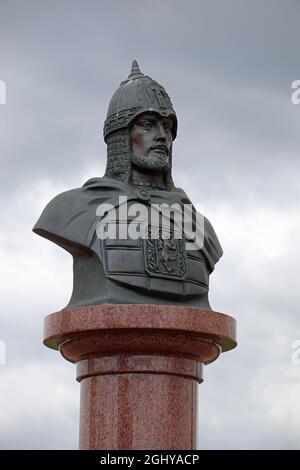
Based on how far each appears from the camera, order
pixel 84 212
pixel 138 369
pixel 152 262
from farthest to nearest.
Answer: pixel 84 212 → pixel 152 262 → pixel 138 369

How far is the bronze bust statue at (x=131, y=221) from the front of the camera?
32.9 ft

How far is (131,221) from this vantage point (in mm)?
10383

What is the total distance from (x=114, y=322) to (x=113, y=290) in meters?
0.50

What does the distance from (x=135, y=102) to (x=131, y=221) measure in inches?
60.8

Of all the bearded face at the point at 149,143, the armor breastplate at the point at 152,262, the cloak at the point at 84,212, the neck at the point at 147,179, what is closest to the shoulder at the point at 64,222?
the cloak at the point at 84,212

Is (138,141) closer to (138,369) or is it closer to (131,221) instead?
(131,221)

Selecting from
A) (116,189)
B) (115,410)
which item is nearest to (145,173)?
(116,189)

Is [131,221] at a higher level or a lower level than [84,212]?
lower

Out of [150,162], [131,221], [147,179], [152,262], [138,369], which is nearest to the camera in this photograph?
[138,369]

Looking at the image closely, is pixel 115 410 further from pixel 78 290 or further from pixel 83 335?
pixel 78 290

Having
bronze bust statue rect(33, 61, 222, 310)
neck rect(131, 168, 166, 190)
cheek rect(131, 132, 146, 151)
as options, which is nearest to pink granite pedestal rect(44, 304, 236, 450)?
bronze bust statue rect(33, 61, 222, 310)

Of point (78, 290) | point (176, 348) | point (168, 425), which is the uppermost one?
point (78, 290)

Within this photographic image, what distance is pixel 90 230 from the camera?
1030 centimetres

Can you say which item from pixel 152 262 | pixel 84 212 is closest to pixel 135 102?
pixel 84 212
